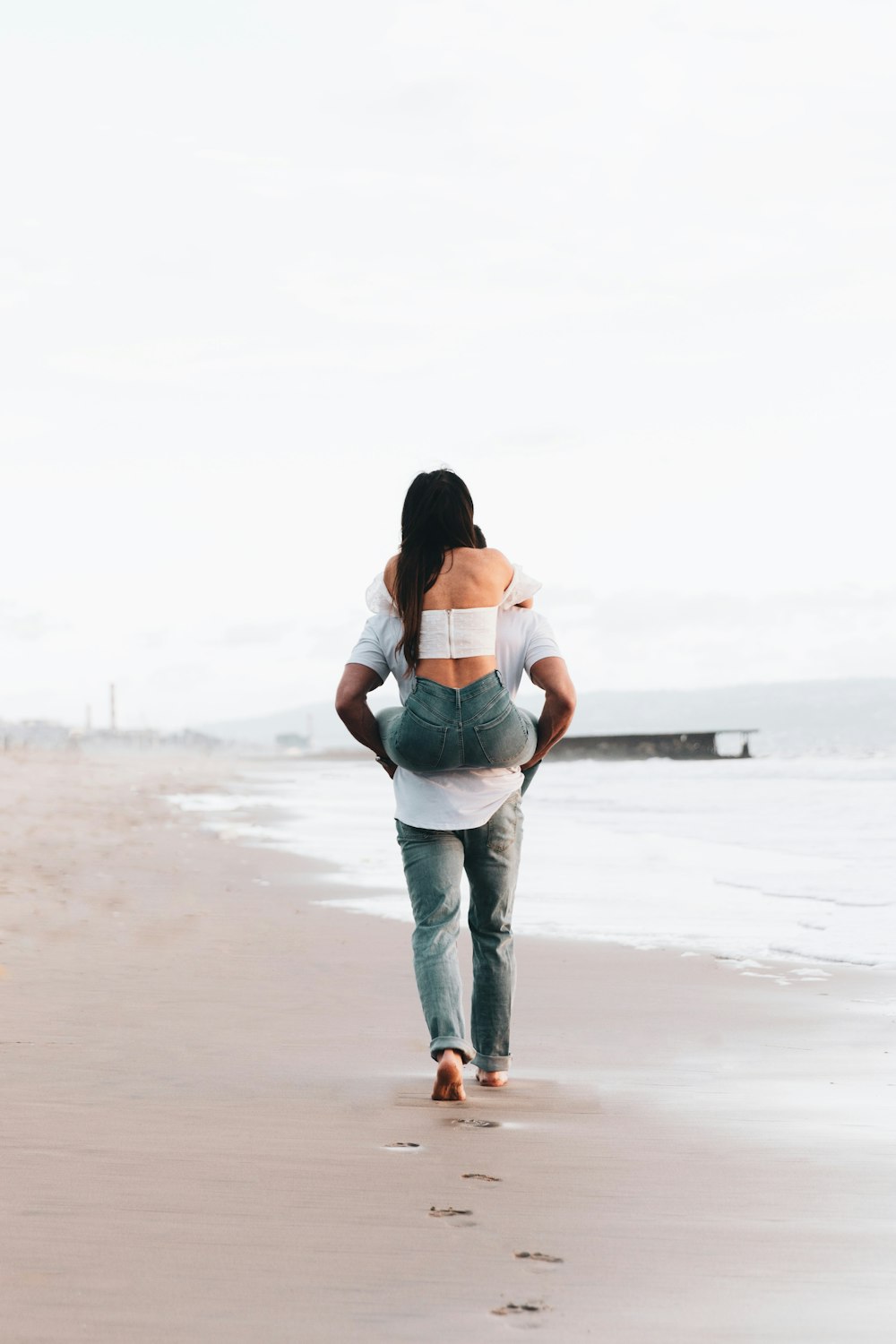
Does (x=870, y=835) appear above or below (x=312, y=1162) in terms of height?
below

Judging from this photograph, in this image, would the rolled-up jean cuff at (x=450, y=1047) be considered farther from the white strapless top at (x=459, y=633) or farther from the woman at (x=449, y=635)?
the white strapless top at (x=459, y=633)

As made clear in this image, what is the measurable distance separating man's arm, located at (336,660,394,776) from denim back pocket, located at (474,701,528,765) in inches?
12.6

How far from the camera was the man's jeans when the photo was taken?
4.08m

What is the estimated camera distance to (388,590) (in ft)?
13.6

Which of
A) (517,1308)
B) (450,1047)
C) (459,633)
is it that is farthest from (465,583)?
(517,1308)

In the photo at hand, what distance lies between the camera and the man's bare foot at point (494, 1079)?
421cm

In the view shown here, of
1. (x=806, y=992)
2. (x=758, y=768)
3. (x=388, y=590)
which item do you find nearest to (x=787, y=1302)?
(x=388, y=590)

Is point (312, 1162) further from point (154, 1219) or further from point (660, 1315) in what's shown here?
point (660, 1315)

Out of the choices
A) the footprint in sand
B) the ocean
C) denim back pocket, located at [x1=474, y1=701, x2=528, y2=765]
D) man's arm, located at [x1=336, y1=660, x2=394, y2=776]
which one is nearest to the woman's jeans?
denim back pocket, located at [x1=474, y1=701, x2=528, y2=765]

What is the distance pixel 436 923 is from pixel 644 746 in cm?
5823

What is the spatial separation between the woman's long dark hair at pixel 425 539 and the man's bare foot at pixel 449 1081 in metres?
1.11

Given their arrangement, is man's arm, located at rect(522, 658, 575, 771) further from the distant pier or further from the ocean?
the distant pier

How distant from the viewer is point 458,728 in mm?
3961

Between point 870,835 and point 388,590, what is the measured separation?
40.2 feet
